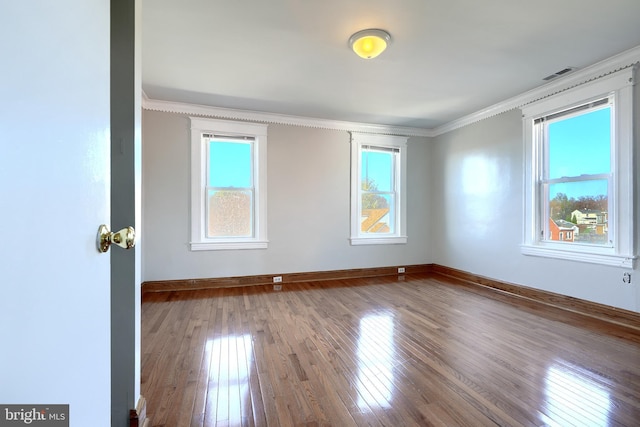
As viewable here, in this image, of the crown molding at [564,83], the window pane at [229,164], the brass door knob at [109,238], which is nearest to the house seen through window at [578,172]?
the crown molding at [564,83]

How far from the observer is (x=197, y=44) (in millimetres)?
2533

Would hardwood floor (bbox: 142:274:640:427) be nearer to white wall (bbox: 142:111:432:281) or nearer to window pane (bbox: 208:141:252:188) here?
white wall (bbox: 142:111:432:281)

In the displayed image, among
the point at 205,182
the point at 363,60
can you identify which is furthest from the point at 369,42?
the point at 205,182

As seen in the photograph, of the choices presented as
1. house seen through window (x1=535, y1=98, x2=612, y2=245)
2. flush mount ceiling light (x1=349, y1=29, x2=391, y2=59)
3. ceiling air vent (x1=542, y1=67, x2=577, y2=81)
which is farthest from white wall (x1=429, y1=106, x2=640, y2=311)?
flush mount ceiling light (x1=349, y1=29, x2=391, y2=59)

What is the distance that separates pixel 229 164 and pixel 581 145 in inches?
174

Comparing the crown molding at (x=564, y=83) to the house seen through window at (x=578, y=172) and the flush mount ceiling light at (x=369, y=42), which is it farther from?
the flush mount ceiling light at (x=369, y=42)

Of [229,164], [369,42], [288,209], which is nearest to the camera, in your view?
[369,42]

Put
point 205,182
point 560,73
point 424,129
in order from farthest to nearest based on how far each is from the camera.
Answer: point 424,129
point 205,182
point 560,73

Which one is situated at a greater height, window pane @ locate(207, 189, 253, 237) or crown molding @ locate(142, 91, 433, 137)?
crown molding @ locate(142, 91, 433, 137)

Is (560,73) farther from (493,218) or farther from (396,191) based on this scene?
(396,191)

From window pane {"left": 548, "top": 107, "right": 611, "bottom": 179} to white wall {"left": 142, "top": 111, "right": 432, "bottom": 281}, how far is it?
208 centimetres

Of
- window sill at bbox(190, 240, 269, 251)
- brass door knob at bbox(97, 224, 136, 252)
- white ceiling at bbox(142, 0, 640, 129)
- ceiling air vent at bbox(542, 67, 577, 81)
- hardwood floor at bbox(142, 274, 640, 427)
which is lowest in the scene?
hardwood floor at bbox(142, 274, 640, 427)

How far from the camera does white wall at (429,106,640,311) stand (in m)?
3.06

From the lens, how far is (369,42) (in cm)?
240
